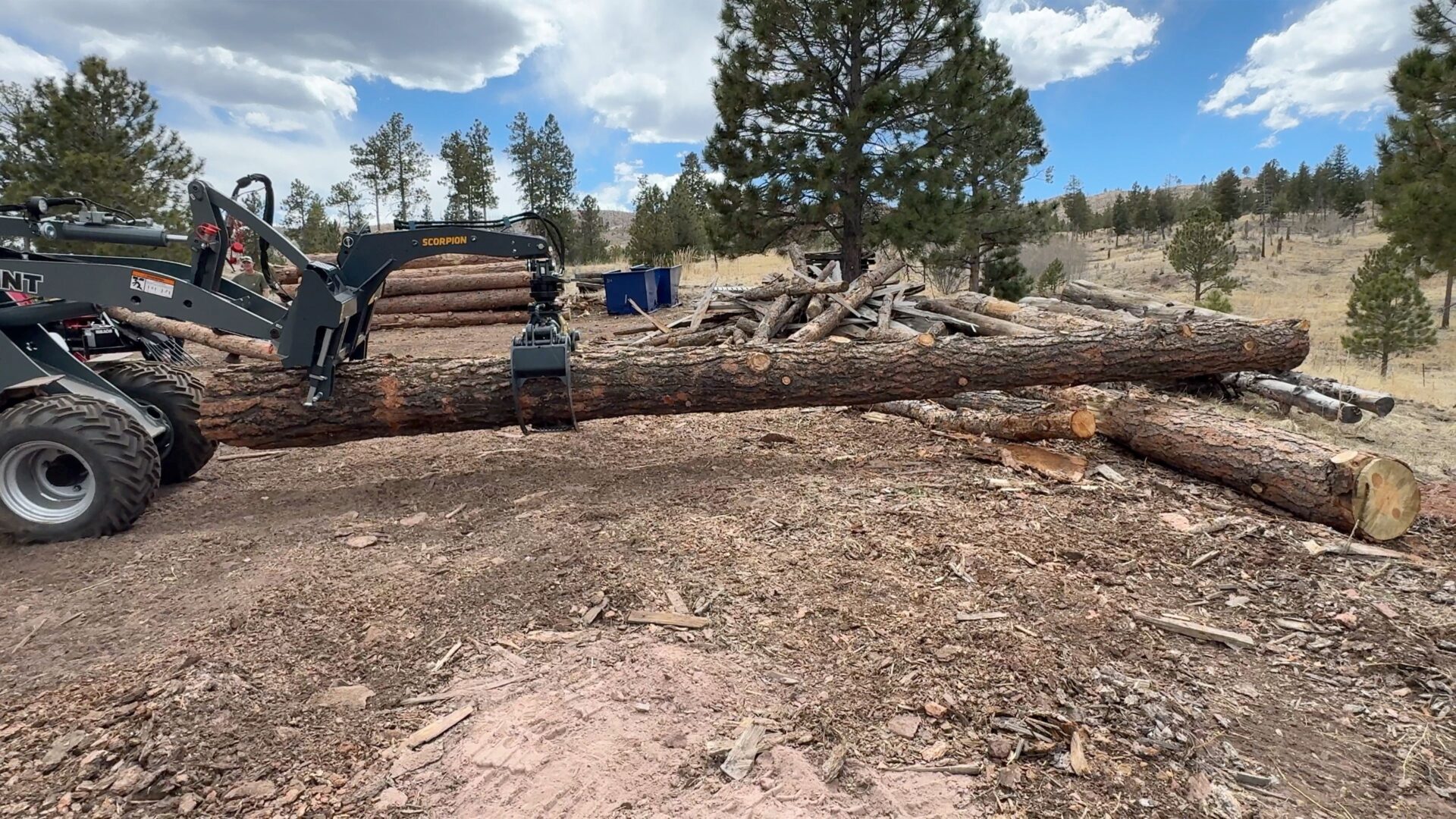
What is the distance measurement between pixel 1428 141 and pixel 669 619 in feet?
57.0

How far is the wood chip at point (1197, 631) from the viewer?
10.3 feet

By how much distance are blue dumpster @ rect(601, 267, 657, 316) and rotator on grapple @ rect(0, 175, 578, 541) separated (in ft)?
34.3

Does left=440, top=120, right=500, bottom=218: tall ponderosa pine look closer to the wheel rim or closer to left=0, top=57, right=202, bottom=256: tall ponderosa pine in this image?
left=0, top=57, right=202, bottom=256: tall ponderosa pine

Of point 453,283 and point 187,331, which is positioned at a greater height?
point 453,283

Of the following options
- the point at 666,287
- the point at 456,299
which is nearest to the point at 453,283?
the point at 456,299

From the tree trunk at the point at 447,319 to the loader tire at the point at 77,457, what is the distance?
11429 millimetres

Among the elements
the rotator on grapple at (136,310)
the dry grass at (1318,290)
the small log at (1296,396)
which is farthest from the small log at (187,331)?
the dry grass at (1318,290)

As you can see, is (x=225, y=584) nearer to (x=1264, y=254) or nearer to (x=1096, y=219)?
(x=1264, y=254)

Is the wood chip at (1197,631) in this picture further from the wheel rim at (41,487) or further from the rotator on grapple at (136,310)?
the wheel rim at (41,487)

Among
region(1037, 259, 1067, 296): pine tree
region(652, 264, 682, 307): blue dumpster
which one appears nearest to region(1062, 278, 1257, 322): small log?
region(652, 264, 682, 307): blue dumpster

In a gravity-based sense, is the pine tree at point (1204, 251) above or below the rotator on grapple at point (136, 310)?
above

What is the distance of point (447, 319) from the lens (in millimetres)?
15961

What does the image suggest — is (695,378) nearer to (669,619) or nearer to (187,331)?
(669,619)

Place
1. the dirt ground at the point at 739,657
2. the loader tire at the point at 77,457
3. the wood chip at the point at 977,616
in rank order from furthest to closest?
1. the loader tire at the point at 77,457
2. the wood chip at the point at 977,616
3. the dirt ground at the point at 739,657
